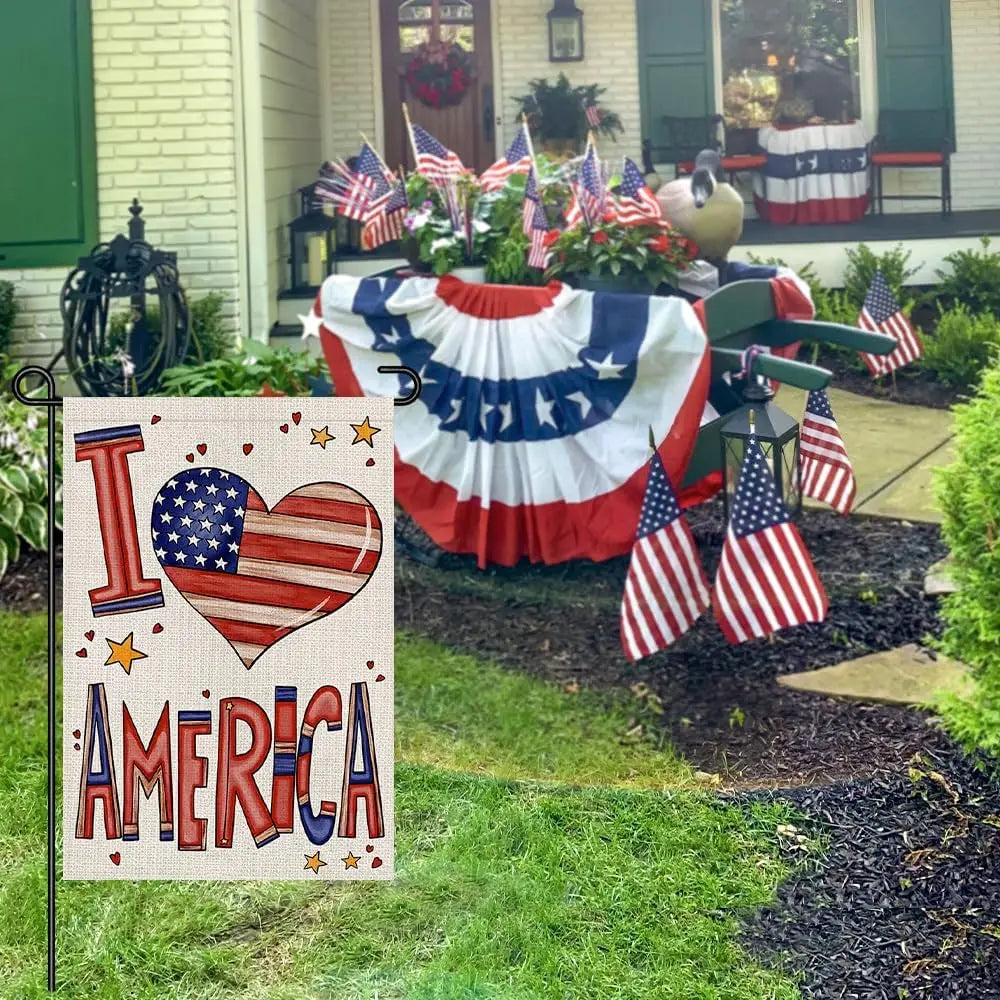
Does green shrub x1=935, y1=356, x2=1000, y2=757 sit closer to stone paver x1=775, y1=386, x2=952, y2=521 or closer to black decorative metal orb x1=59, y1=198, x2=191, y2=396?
stone paver x1=775, y1=386, x2=952, y2=521

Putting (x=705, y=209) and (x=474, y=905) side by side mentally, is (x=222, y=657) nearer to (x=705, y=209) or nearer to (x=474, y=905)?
(x=474, y=905)

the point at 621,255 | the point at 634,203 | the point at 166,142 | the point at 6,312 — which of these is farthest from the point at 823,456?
the point at 6,312

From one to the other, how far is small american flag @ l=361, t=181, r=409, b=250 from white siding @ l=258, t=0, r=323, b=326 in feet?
6.10

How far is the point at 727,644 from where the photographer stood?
4008 millimetres

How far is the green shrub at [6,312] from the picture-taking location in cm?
647

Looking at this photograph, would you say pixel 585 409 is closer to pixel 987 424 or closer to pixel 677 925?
pixel 987 424

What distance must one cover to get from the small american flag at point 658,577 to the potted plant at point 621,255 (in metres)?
1.16

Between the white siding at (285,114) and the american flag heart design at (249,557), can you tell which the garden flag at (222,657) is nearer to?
the american flag heart design at (249,557)

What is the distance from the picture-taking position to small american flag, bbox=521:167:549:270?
4699 millimetres

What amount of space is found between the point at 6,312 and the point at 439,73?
4381 mm

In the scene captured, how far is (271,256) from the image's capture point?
7.10 meters

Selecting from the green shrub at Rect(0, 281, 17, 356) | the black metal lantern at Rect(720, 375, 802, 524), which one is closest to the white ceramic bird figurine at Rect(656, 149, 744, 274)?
the black metal lantern at Rect(720, 375, 802, 524)

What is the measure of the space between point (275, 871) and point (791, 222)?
8734 mm

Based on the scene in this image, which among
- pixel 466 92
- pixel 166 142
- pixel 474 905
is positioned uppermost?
pixel 466 92
